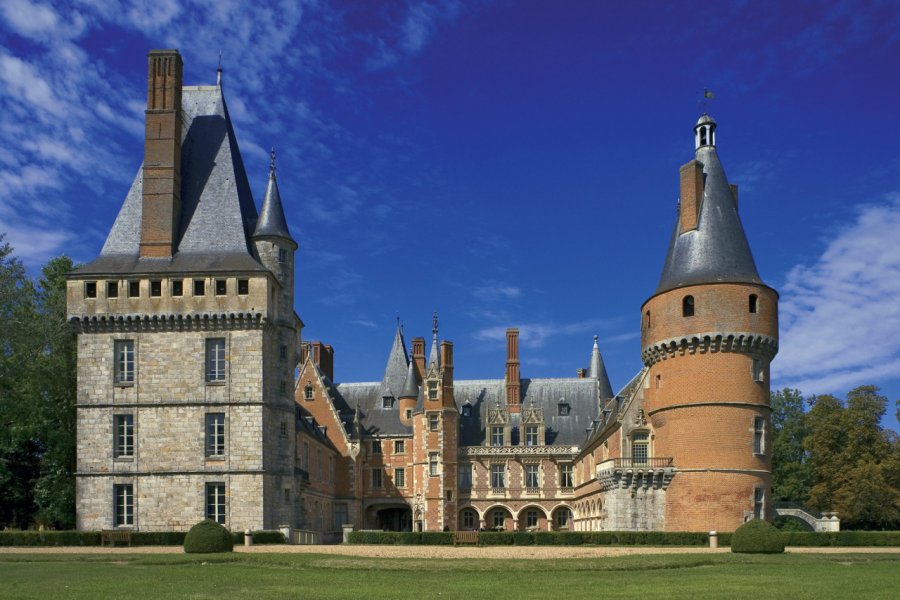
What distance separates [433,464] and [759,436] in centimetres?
2551

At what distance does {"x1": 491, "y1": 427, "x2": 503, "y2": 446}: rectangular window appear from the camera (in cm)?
6588

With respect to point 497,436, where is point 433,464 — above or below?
below

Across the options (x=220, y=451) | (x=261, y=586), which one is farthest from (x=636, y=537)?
(x=261, y=586)

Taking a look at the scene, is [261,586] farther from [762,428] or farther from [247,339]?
[762,428]

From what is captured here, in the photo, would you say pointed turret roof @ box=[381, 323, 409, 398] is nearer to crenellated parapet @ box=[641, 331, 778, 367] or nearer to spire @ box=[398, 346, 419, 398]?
spire @ box=[398, 346, 419, 398]

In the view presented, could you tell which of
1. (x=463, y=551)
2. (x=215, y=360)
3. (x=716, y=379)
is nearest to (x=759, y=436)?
(x=716, y=379)

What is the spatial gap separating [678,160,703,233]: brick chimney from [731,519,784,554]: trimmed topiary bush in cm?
1656

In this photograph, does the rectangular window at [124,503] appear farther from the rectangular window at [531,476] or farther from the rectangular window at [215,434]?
the rectangular window at [531,476]

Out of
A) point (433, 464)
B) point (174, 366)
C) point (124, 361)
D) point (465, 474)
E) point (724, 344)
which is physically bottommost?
point (465, 474)

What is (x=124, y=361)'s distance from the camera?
132 ft

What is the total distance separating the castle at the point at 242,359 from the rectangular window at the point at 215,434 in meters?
0.06

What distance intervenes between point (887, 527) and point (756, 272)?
22.9m

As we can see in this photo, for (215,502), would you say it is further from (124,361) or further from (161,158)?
(161,158)

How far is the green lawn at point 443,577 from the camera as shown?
1803 centimetres
